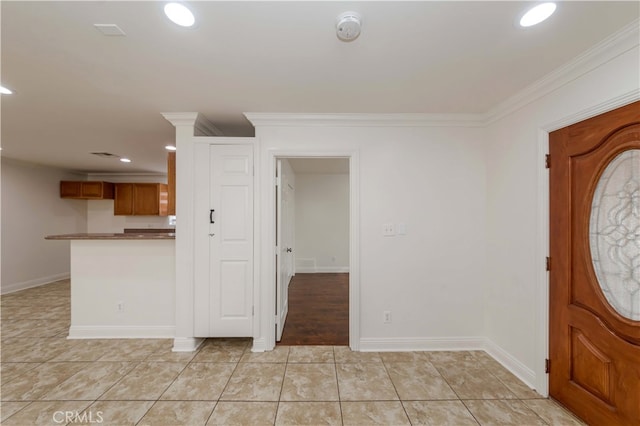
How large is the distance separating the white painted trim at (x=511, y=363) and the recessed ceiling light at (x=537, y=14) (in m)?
2.48

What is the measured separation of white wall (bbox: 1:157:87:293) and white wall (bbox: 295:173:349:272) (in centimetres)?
521

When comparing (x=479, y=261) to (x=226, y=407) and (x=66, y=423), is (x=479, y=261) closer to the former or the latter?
(x=226, y=407)

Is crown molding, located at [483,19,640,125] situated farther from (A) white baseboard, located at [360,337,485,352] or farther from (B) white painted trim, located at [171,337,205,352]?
(B) white painted trim, located at [171,337,205,352]

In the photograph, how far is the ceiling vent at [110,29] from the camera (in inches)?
53.6

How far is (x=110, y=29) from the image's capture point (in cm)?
138

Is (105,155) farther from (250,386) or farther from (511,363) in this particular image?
(511,363)

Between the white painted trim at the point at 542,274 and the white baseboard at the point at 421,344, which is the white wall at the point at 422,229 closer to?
the white baseboard at the point at 421,344

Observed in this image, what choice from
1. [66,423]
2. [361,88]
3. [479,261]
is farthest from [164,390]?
[479,261]

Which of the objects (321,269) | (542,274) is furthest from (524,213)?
(321,269)

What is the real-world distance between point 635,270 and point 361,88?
82.0 inches

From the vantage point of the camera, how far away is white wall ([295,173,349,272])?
236 inches

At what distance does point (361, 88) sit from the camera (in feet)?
6.68

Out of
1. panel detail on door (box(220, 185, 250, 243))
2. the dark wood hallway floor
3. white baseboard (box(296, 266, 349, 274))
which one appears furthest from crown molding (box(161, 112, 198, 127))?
white baseboard (box(296, 266, 349, 274))

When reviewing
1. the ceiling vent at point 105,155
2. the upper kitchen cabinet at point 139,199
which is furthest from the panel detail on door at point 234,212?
the upper kitchen cabinet at point 139,199
